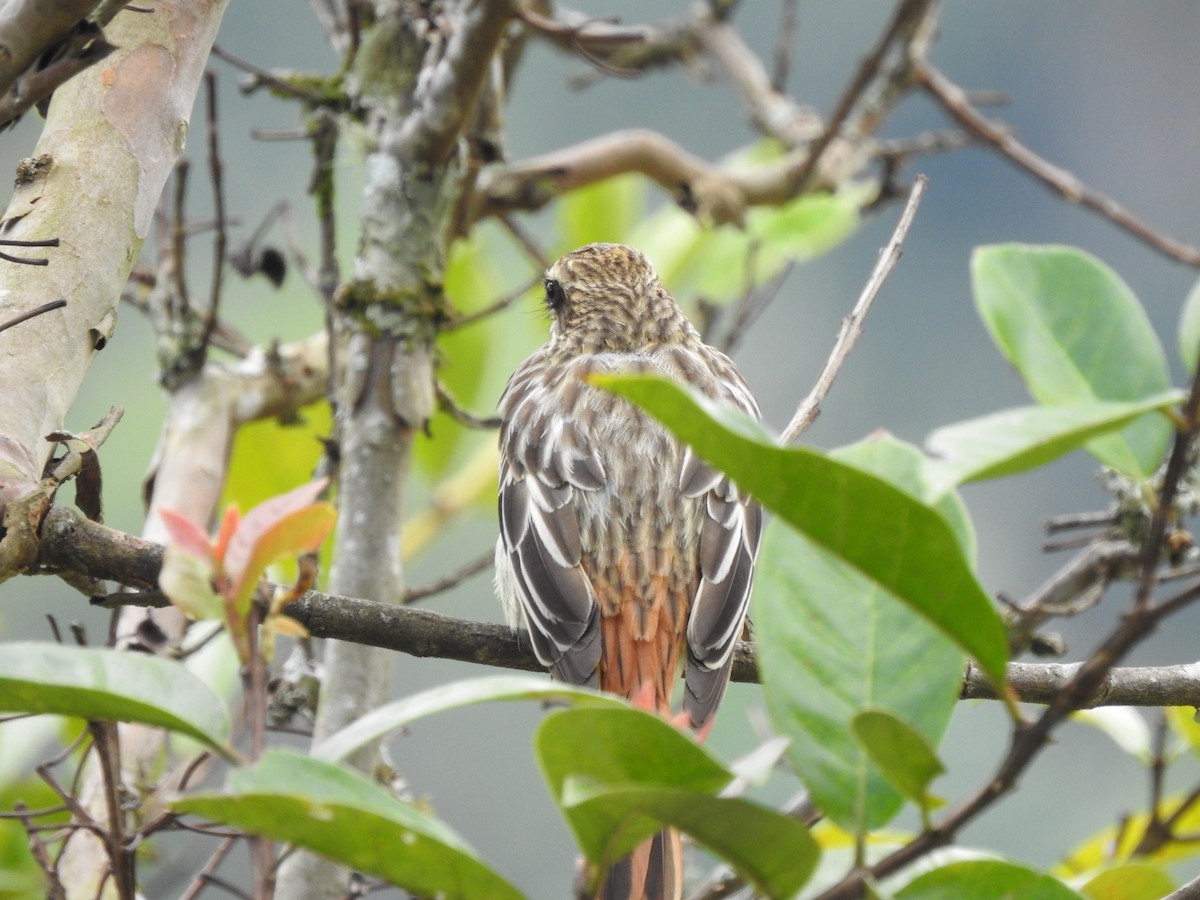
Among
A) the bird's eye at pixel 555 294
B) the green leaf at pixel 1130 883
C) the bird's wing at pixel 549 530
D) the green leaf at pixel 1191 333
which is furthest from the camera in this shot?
the bird's eye at pixel 555 294

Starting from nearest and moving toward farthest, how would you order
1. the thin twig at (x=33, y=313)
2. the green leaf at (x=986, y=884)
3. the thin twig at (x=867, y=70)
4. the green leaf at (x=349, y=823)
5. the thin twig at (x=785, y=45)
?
1. the green leaf at (x=349, y=823)
2. the green leaf at (x=986, y=884)
3. the thin twig at (x=33, y=313)
4. the thin twig at (x=867, y=70)
5. the thin twig at (x=785, y=45)

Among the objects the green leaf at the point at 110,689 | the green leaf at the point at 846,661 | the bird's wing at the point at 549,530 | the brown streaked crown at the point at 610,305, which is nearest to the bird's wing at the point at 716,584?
the bird's wing at the point at 549,530

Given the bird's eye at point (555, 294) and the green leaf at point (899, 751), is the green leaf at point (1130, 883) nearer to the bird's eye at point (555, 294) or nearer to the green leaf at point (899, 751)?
the green leaf at point (899, 751)

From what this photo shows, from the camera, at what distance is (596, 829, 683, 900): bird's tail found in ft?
6.37

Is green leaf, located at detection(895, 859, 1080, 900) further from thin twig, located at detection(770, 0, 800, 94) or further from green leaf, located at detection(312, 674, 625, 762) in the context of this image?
thin twig, located at detection(770, 0, 800, 94)

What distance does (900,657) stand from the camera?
3.59ft

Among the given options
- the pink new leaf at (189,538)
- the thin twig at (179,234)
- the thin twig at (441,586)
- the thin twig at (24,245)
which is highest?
the thin twig at (179,234)

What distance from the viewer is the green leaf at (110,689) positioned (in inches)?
37.1

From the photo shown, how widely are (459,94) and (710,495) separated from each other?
40.1 inches

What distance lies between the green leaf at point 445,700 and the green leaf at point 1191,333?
0.62m

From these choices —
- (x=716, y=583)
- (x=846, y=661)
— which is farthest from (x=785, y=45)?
(x=846, y=661)

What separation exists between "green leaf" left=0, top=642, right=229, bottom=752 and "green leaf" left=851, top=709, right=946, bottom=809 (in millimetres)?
463

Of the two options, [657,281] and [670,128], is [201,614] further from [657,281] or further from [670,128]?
[670,128]

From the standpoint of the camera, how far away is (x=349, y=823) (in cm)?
92
